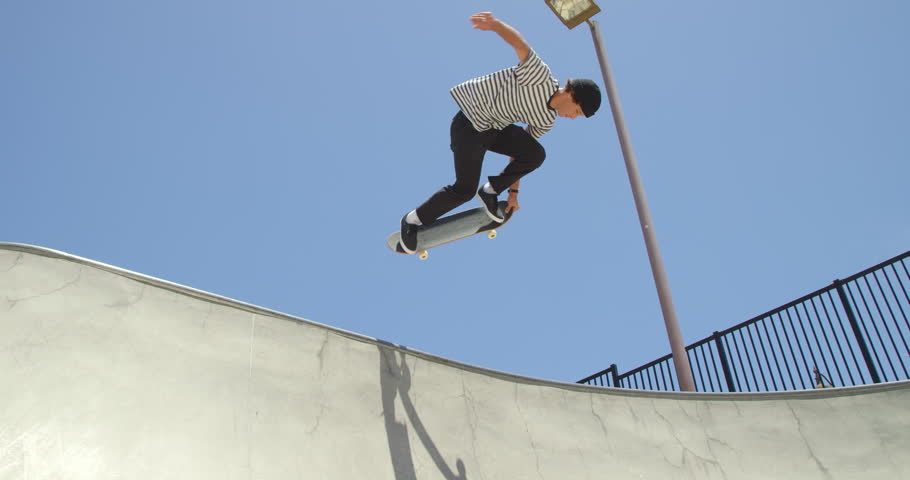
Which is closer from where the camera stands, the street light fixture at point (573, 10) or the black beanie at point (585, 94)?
the black beanie at point (585, 94)

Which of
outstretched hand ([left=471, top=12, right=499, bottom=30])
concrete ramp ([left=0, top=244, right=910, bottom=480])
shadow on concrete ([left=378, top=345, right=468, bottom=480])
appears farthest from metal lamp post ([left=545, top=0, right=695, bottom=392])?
outstretched hand ([left=471, top=12, right=499, bottom=30])

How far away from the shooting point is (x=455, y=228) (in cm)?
465

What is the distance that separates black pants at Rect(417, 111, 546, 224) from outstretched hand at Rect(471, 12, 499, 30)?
0.74 metres

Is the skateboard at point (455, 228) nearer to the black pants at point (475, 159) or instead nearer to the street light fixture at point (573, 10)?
the black pants at point (475, 159)

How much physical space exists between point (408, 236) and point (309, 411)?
1847 millimetres

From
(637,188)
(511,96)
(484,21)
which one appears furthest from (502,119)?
(637,188)

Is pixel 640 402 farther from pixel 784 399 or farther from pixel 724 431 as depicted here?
pixel 784 399

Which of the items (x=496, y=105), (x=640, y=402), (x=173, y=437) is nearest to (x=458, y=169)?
(x=496, y=105)

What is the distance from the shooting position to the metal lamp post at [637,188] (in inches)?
209

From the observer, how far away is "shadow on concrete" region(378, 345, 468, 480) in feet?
10.3

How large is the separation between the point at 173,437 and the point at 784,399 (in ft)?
13.9

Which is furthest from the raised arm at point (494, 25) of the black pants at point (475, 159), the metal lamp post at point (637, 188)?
the metal lamp post at point (637, 188)

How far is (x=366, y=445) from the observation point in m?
3.08

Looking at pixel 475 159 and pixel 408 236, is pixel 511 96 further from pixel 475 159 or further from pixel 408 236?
pixel 408 236
